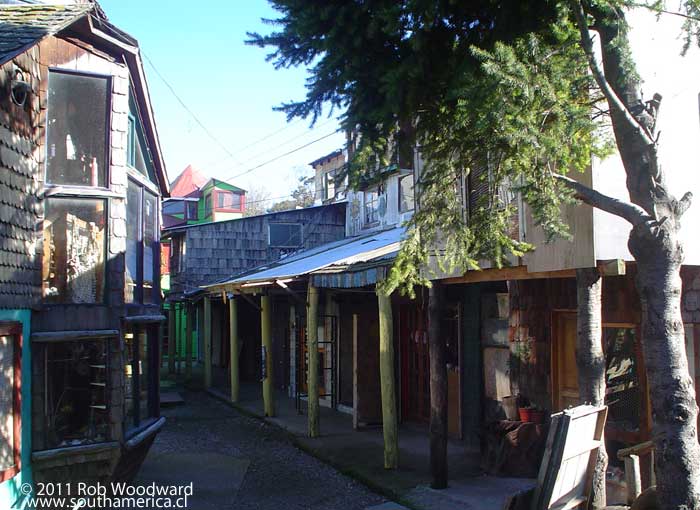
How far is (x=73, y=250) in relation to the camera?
7531mm

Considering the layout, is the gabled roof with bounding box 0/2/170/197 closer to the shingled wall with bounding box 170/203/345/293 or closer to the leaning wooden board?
the leaning wooden board

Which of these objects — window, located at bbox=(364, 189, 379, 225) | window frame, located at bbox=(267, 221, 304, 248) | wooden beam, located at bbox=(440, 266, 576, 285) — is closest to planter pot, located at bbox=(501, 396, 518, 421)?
wooden beam, located at bbox=(440, 266, 576, 285)

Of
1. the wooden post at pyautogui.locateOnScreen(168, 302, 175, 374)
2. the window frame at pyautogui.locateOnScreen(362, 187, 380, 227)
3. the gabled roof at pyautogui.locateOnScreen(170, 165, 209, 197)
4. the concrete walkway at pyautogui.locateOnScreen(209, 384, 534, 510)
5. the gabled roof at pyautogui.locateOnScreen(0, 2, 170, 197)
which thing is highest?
the gabled roof at pyautogui.locateOnScreen(170, 165, 209, 197)

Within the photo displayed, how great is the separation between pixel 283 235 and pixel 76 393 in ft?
56.0

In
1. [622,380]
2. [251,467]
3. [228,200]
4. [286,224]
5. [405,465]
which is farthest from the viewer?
[228,200]

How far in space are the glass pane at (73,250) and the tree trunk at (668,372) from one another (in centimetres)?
551

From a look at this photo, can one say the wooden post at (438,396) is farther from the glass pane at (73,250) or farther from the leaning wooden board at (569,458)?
the glass pane at (73,250)

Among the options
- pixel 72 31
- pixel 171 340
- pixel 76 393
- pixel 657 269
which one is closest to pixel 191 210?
pixel 171 340

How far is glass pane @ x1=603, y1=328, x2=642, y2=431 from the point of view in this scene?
7.93 metres

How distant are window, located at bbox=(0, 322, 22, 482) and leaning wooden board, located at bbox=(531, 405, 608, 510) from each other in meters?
4.83

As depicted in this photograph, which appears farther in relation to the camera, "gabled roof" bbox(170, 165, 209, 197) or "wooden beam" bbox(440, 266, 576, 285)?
"gabled roof" bbox(170, 165, 209, 197)

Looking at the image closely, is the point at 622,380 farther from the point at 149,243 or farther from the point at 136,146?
the point at 136,146

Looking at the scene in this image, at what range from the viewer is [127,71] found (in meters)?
8.16

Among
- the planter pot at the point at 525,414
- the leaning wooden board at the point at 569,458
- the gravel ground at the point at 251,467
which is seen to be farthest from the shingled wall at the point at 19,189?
the planter pot at the point at 525,414
